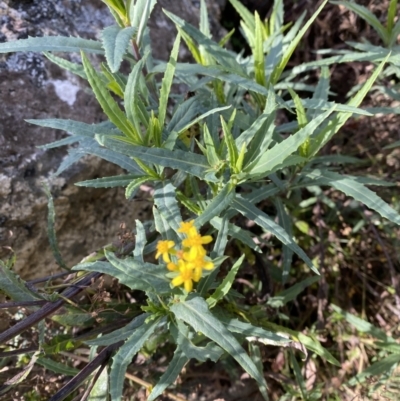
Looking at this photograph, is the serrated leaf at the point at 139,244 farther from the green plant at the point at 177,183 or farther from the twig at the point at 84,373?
the twig at the point at 84,373

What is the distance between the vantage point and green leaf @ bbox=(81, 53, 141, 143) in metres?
1.13

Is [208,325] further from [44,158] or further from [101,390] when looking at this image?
[44,158]

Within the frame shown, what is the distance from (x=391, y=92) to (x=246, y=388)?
4.52 ft

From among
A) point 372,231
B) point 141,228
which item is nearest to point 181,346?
point 141,228

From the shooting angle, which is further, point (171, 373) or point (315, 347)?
point (315, 347)

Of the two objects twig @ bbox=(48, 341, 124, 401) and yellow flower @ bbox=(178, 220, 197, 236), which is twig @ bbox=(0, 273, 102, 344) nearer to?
twig @ bbox=(48, 341, 124, 401)

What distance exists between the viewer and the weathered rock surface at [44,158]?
1592 millimetres

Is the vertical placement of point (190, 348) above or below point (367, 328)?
above

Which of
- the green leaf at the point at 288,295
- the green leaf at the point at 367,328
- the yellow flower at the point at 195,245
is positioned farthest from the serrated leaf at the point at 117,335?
the green leaf at the point at 367,328

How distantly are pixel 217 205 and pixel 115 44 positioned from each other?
48 cm

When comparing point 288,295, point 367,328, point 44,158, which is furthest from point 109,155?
point 367,328

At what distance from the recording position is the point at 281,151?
114 cm

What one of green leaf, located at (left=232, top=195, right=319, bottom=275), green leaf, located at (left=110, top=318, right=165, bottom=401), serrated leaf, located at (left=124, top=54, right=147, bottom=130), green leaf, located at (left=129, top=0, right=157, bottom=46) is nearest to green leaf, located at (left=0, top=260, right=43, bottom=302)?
green leaf, located at (left=110, top=318, right=165, bottom=401)

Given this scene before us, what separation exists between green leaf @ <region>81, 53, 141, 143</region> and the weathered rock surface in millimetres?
548
